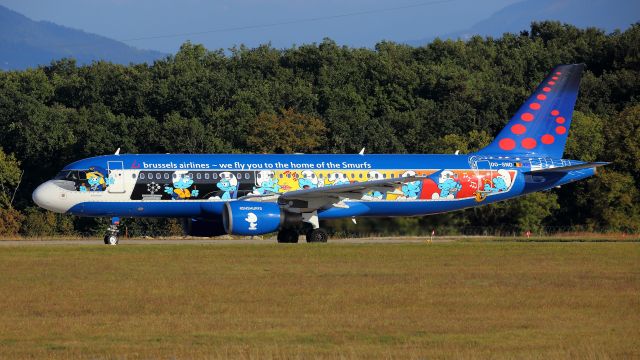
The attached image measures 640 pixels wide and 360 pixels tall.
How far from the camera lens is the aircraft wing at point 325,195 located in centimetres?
4616

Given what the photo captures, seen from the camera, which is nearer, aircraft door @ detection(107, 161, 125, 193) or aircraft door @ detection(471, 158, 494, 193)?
aircraft door @ detection(107, 161, 125, 193)

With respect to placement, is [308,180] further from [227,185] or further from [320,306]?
[320,306]

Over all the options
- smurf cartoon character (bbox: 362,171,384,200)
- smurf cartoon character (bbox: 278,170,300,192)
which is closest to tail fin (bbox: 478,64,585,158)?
smurf cartoon character (bbox: 362,171,384,200)

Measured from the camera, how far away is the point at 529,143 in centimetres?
5359

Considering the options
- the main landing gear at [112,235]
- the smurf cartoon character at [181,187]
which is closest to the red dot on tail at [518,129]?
the smurf cartoon character at [181,187]

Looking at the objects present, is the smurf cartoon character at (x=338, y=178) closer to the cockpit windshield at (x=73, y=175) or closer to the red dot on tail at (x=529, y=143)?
the red dot on tail at (x=529, y=143)

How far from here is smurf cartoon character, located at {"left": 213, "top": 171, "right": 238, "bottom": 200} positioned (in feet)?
157

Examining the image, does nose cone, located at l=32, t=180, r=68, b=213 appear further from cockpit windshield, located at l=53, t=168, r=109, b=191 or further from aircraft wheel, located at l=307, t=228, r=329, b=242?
aircraft wheel, located at l=307, t=228, r=329, b=242

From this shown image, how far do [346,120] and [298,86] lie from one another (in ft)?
41.4

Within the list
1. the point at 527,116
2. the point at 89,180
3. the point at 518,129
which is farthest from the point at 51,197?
the point at 527,116

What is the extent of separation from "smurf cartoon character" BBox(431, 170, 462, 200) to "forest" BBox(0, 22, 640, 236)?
2516 millimetres

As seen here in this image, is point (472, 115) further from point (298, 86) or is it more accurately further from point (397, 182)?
point (397, 182)

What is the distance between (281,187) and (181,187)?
4081 mm

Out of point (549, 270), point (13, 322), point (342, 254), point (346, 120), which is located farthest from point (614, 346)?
point (346, 120)
